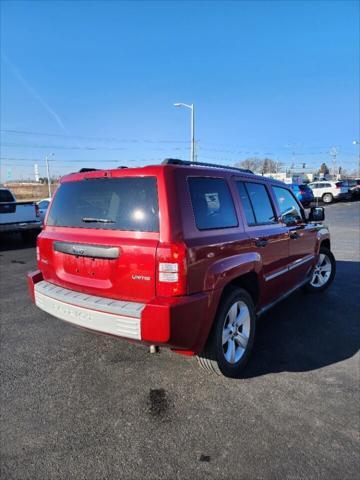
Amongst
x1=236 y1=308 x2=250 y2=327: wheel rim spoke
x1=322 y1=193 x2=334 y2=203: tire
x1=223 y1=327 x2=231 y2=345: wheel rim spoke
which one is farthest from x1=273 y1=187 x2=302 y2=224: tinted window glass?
x1=322 y1=193 x2=334 y2=203: tire

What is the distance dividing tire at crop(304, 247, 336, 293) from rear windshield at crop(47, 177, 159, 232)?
373 centimetres

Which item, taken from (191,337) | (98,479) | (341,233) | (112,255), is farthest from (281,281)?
(341,233)

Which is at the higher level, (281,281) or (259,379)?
(281,281)

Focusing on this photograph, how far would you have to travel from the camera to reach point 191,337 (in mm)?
2594

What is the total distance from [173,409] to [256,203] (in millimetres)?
2202

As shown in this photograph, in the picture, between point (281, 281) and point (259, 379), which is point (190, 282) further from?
point (281, 281)

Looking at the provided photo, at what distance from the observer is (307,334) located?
13.1 ft

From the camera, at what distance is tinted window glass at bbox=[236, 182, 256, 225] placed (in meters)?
3.42

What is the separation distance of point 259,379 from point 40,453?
73.1 inches

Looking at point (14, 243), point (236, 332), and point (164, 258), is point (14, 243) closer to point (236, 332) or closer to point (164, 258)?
point (236, 332)

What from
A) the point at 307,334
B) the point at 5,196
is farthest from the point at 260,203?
the point at 5,196

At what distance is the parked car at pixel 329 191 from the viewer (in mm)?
29391

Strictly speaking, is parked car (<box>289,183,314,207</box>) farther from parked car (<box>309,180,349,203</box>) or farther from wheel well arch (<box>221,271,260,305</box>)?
wheel well arch (<box>221,271,260,305</box>)

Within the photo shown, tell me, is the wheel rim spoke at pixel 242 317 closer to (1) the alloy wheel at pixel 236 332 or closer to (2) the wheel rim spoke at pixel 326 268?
(1) the alloy wheel at pixel 236 332
